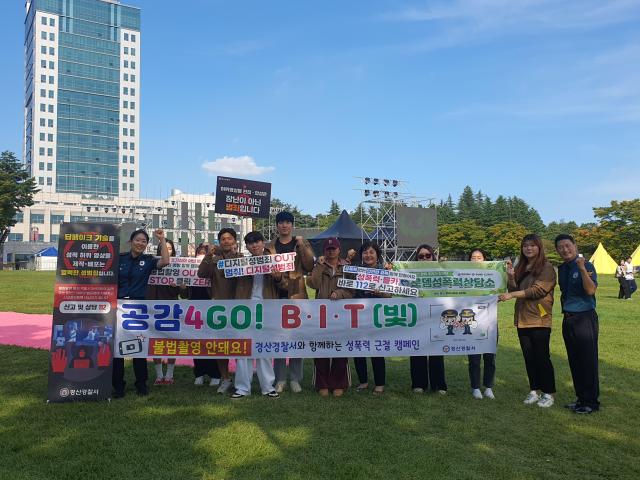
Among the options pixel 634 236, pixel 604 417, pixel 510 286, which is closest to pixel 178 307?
pixel 510 286

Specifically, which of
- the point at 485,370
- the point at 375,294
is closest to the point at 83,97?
the point at 375,294

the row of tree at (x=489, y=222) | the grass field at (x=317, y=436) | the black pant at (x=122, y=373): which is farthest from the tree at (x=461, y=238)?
the black pant at (x=122, y=373)

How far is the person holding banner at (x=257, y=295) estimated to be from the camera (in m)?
5.92

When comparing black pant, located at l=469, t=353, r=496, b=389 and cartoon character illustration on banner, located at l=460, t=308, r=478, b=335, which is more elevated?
cartoon character illustration on banner, located at l=460, t=308, r=478, b=335

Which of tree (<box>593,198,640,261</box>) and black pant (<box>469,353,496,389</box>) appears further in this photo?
tree (<box>593,198,640,261</box>)

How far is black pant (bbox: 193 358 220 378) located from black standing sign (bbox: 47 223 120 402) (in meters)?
1.25

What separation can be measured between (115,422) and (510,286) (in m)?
4.63

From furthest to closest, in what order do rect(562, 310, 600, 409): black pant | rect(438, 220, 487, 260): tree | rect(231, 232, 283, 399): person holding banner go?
1. rect(438, 220, 487, 260): tree
2. rect(231, 232, 283, 399): person holding banner
3. rect(562, 310, 600, 409): black pant

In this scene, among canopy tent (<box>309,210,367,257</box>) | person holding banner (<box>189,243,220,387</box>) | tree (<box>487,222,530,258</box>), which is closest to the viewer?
person holding banner (<box>189,243,220,387</box>)

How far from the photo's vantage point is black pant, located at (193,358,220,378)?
21.6 feet

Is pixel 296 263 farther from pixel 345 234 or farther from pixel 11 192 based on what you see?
pixel 11 192

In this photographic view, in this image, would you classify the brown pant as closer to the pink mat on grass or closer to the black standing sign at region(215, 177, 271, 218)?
the pink mat on grass

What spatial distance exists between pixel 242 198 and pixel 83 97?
4295 inches

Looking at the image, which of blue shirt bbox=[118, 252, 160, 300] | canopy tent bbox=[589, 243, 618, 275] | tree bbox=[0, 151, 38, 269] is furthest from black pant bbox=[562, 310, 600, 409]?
tree bbox=[0, 151, 38, 269]
